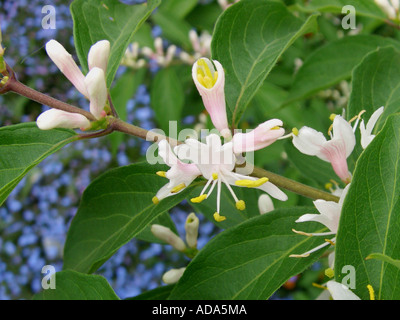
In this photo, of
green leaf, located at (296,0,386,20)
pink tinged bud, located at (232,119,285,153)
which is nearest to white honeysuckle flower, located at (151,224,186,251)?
pink tinged bud, located at (232,119,285,153)

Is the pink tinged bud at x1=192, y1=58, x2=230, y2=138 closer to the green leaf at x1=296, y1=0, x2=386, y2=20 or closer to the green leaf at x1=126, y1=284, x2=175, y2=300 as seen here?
the green leaf at x1=126, y1=284, x2=175, y2=300

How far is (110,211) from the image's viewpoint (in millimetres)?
1238

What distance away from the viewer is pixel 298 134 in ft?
3.42

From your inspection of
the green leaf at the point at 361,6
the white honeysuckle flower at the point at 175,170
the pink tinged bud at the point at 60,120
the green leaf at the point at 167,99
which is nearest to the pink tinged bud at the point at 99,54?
the pink tinged bud at the point at 60,120

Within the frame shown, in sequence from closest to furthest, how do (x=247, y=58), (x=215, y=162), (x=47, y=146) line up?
(x=215, y=162)
(x=47, y=146)
(x=247, y=58)

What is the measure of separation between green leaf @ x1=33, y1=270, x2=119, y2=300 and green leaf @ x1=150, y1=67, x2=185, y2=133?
4.44 ft

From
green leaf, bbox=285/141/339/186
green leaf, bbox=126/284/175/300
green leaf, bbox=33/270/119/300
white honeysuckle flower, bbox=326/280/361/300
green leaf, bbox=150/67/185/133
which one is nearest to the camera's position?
white honeysuckle flower, bbox=326/280/361/300

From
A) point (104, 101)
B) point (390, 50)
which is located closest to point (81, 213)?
point (104, 101)

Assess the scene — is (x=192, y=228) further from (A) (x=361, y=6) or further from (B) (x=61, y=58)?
(A) (x=361, y=6)

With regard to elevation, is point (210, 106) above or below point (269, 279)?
above

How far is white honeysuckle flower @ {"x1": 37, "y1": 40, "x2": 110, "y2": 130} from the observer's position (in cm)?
98

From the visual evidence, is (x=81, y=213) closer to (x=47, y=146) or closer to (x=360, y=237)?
(x=47, y=146)

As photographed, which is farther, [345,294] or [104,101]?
[104,101]

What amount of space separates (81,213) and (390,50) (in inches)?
34.6
